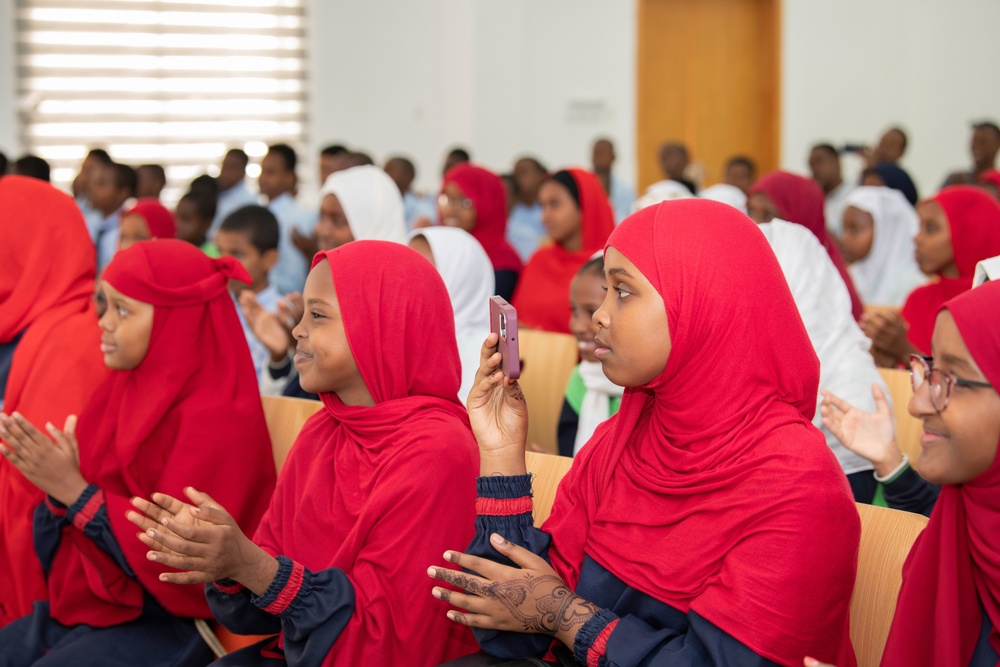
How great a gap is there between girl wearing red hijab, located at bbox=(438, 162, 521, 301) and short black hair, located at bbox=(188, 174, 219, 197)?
1.45 metres

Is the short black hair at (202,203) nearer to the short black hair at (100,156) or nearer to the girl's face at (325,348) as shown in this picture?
the short black hair at (100,156)

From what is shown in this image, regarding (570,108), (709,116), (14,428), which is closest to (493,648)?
(14,428)

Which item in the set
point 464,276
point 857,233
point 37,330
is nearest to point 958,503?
point 464,276

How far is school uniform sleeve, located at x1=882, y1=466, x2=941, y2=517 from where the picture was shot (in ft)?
6.98

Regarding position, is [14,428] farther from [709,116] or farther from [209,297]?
[709,116]

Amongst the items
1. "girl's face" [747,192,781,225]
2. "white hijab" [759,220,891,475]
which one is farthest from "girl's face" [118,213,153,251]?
"white hijab" [759,220,891,475]

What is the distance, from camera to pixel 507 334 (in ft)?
5.80

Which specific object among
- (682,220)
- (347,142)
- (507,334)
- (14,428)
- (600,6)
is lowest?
(14,428)

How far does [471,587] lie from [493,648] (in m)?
0.14

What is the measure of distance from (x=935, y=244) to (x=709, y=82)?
7.52 meters

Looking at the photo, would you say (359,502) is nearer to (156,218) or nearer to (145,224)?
(145,224)

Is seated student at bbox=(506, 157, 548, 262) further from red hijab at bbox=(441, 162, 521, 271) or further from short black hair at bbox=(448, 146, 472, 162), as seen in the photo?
red hijab at bbox=(441, 162, 521, 271)

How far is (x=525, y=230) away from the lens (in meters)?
7.83

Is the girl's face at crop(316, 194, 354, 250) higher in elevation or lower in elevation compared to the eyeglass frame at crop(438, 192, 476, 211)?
lower
